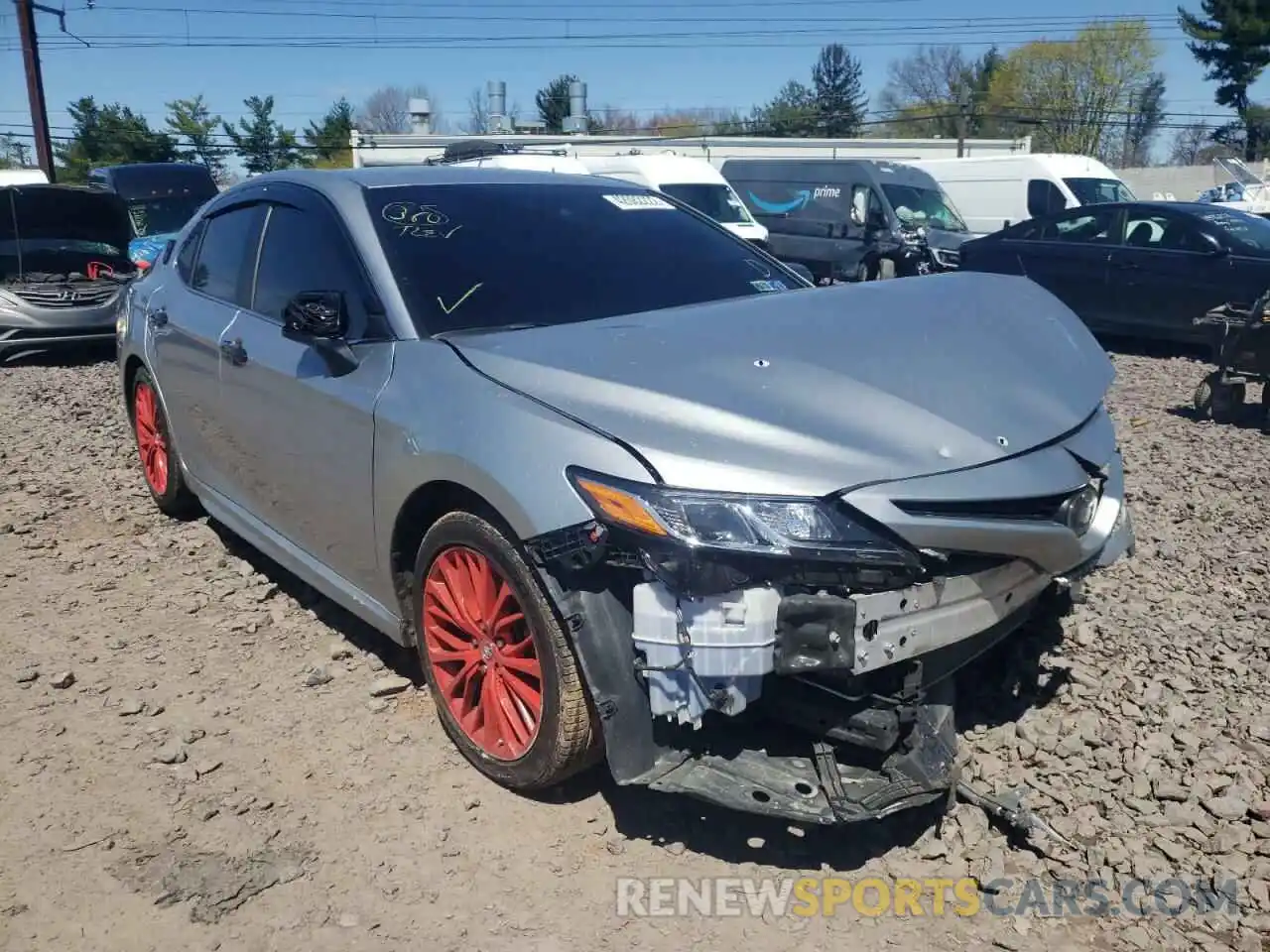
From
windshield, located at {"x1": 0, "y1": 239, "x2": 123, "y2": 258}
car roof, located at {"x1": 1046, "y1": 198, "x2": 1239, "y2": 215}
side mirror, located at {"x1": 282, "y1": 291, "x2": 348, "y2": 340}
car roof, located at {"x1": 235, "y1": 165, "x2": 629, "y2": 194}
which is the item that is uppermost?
car roof, located at {"x1": 235, "y1": 165, "x2": 629, "y2": 194}

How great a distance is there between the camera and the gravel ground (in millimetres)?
2637

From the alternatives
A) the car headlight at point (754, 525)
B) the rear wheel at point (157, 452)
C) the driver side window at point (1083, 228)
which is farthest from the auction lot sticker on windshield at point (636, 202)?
the driver side window at point (1083, 228)

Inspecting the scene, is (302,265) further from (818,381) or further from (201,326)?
(818,381)

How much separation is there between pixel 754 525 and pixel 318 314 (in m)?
1.58

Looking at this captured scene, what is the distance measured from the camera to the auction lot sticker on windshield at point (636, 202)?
4.22m

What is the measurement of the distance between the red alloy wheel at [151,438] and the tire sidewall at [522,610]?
277 cm

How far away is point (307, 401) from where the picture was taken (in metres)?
3.61

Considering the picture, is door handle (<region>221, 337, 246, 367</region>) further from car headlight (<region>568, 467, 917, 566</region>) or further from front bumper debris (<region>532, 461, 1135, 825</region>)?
car headlight (<region>568, 467, 917, 566</region>)

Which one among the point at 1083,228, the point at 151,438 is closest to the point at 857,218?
the point at 1083,228

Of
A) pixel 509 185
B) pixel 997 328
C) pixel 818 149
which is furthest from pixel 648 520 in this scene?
pixel 818 149

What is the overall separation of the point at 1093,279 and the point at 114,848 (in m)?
10.9

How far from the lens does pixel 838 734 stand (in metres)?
2.64

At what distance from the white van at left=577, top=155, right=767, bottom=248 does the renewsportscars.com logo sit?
47.1 feet

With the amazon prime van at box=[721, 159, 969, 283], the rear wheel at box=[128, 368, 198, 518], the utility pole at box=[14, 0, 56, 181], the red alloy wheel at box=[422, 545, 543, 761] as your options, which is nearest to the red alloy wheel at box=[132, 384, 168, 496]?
the rear wheel at box=[128, 368, 198, 518]
